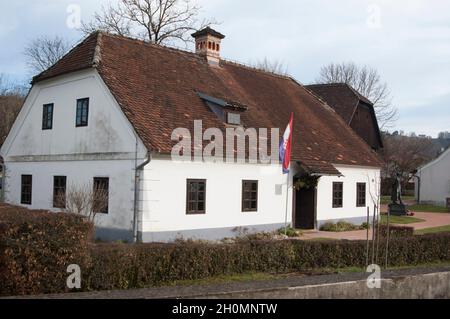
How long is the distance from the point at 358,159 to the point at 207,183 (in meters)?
10.7

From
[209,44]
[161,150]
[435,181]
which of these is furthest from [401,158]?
[161,150]

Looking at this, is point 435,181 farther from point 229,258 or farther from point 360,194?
point 229,258

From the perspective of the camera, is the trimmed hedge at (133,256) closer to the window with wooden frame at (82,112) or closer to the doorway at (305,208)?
the window with wooden frame at (82,112)

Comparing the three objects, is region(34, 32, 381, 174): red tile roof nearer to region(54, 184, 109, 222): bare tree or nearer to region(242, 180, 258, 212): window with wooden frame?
region(242, 180, 258, 212): window with wooden frame

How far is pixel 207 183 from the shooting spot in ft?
60.8

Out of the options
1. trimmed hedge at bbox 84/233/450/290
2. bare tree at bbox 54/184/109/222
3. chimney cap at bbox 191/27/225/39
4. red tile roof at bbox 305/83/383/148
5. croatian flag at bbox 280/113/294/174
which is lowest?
trimmed hedge at bbox 84/233/450/290

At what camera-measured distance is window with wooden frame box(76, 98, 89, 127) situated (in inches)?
760

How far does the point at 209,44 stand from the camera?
83.8 ft

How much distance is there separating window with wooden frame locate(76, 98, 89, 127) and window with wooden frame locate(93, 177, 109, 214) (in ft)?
7.55

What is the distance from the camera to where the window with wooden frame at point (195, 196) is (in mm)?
18016

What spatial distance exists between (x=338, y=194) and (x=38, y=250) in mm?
18593

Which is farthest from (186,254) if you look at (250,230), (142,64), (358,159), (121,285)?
(358,159)

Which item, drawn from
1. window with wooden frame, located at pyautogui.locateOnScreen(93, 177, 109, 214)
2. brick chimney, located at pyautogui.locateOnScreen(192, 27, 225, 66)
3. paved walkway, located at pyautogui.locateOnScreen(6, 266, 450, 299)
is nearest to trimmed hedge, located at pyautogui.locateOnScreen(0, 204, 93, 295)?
paved walkway, located at pyautogui.locateOnScreen(6, 266, 450, 299)

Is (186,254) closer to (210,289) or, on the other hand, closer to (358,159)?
(210,289)
